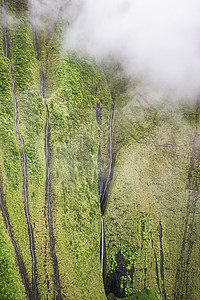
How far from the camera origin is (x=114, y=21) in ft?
166

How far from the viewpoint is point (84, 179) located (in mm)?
37031

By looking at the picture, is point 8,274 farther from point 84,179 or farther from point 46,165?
point 84,179

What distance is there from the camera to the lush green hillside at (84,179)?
29047 mm

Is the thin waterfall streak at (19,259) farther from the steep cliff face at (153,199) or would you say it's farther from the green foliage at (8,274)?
the steep cliff face at (153,199)

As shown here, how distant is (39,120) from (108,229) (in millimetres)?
20700

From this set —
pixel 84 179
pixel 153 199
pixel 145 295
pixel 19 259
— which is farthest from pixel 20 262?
pixel 153 199

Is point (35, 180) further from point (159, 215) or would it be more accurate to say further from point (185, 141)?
point (185, 141)

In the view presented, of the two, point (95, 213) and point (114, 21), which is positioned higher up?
point (114, 21)

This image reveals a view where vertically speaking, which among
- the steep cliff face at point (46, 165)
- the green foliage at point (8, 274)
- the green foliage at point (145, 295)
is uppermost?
the steep cliff face at point (46, 165)

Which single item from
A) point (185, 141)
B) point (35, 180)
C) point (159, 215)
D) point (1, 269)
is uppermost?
point (185, 141)

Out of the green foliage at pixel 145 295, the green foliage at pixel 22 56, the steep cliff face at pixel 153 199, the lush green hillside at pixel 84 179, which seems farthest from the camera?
the green foliage at pixel 22 56

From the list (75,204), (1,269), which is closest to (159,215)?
(75,204)

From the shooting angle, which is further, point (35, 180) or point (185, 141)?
point (185, 141)

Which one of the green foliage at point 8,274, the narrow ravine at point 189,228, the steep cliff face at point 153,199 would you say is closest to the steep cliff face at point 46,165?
the green foliage at point 8,274
